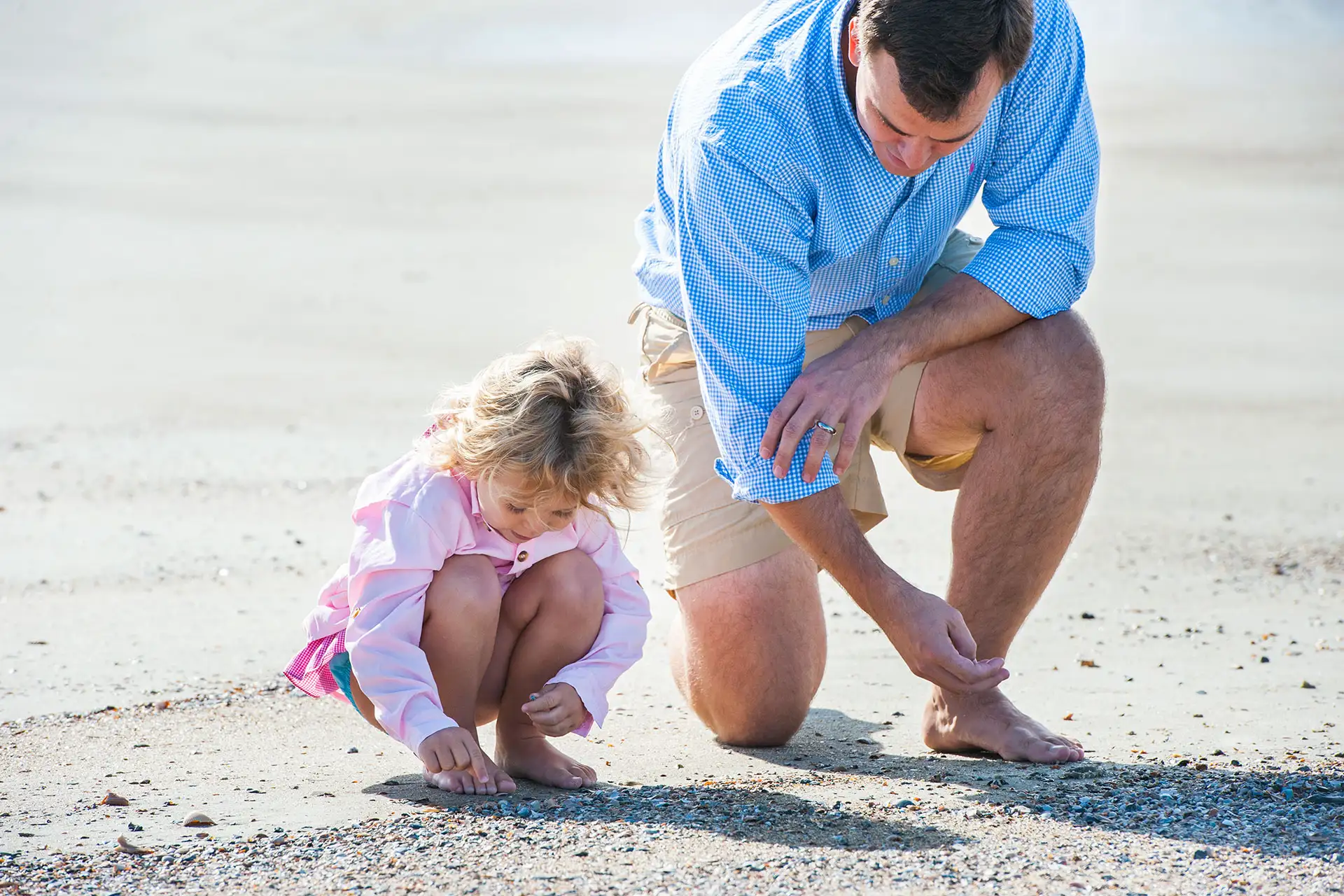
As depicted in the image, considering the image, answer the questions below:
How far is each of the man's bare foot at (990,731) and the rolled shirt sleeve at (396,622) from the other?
1.03 metres

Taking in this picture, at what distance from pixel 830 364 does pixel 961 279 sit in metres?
0.42

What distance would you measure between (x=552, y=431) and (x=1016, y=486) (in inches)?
39.3

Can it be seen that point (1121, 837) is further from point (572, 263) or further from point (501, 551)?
point (572, 263)

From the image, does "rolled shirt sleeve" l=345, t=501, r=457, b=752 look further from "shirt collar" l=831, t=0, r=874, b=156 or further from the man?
"shirt collar" l=831, t=0, r=874, b=156

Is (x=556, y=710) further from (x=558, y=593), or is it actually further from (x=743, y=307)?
(x=743, y=307)

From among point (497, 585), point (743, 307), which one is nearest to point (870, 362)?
point (743, 307)

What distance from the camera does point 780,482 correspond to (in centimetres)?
285

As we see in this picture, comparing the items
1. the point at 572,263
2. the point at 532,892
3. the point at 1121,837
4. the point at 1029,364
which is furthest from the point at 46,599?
the point at 572,263

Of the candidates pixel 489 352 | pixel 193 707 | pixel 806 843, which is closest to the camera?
pixel 806 843

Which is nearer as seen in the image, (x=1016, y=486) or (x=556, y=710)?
(x=556, y=710)

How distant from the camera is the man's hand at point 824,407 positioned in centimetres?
282

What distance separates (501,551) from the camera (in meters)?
2.98

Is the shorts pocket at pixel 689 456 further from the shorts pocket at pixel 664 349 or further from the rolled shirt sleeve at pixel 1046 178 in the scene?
the rolled shirt sleeve at pixel 1046 178

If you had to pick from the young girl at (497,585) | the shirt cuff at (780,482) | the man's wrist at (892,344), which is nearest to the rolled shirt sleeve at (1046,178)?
the man's wrist at (892,344)
